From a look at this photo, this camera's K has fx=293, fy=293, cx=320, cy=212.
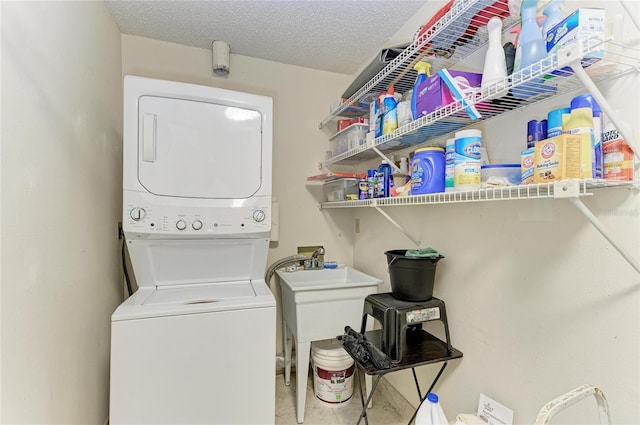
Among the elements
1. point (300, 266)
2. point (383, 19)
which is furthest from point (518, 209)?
point (300, 266)

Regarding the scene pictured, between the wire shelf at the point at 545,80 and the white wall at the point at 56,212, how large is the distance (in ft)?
4.49

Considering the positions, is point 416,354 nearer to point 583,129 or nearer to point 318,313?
point 318,313

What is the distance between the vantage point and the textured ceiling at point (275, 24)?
1.68m

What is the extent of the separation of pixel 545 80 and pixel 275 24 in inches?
62.0

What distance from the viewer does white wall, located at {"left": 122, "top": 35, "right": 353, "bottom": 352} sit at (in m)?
2.16

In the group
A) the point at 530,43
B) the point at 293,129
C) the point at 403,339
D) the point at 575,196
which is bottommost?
the point at 403,339

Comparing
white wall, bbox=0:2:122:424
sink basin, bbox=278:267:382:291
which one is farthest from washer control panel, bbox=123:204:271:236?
sink basin, bbox=278:267:382:291

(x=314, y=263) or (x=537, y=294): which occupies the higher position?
(x=537, y=294)

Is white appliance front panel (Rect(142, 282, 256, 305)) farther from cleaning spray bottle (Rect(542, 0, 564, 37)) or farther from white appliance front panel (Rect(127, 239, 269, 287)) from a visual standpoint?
cleaning spray bottle (Rect(542, 0, 564, 37))

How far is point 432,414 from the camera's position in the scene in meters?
1.07

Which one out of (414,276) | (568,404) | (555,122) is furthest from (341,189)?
(568,404)

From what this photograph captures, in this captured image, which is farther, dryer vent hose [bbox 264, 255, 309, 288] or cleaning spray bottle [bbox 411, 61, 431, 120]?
dryer vent hose [bbox 264, 255, 309, 288]

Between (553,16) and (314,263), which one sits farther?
(314,263)

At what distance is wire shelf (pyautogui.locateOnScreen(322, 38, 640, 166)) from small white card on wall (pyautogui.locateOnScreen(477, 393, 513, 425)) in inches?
46.0
